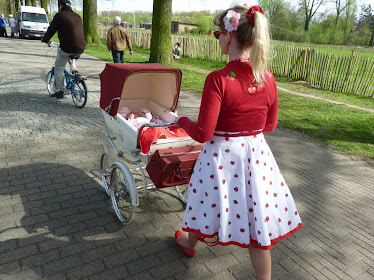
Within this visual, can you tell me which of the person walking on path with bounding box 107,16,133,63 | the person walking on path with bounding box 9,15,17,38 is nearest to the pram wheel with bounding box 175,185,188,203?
the person walking on path with bounding box 107,16,133,63

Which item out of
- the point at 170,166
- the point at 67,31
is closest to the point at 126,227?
the point at 170,166

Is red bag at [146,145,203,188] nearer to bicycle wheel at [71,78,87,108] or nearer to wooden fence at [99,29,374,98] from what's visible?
bicycle wheel at [71,78,87,108]

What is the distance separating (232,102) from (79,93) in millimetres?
6326

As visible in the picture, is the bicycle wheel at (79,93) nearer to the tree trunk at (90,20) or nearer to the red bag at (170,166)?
the red bag at (170,166)

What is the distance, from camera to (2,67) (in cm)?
1229

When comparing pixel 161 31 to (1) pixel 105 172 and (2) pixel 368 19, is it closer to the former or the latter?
(1) pixel 105 172

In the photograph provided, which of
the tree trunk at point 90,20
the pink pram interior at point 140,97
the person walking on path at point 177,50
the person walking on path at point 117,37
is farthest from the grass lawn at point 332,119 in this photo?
the tree trunk at point 90,20

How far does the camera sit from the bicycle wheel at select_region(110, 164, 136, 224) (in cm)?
329

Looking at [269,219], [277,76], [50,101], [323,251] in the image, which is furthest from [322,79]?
[269,219]

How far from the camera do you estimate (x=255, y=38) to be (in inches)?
75.7

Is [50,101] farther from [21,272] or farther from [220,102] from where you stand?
[220,102]

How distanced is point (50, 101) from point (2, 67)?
5925 mm

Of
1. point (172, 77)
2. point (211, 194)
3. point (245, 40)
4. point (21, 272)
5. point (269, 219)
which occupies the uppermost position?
point (245, 40)

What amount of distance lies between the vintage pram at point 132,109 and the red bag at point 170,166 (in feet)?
0.47
